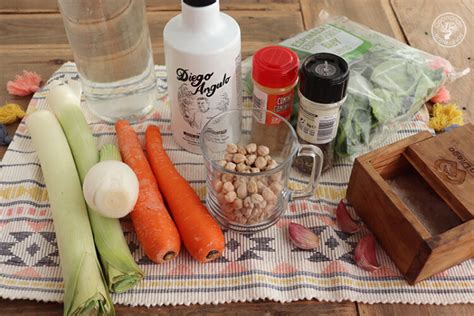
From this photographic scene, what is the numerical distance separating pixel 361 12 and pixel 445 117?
37cm

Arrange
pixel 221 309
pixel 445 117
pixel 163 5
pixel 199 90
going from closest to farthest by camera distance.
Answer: pixel 221 309 < pixel 199 90 < pixel 445 117 < pixel 163 5

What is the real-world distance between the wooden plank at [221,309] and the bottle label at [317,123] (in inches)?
9.6

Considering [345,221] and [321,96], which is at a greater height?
[321,96]

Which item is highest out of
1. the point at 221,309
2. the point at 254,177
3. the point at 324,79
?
the point at 324,79

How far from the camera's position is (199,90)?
29.9 inches

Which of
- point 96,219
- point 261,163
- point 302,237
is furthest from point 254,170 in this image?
point 96,219

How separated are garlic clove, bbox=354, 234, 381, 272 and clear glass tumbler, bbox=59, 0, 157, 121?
1.48ft

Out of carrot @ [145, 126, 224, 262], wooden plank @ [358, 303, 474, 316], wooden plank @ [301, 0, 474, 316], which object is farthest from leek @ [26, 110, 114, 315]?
wooden plank @ [301, 0, 474, 316]

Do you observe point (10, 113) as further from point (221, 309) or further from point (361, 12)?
point (361, 12)

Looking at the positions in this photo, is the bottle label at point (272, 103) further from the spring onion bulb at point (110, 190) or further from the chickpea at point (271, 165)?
the spring onion bulb at point (110, 190)

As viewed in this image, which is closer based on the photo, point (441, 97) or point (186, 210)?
point (186, 210)

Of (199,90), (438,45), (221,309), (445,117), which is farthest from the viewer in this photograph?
(438,45)

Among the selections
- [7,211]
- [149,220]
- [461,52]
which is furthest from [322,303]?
[461,52]

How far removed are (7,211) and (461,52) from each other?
903 millimetres
